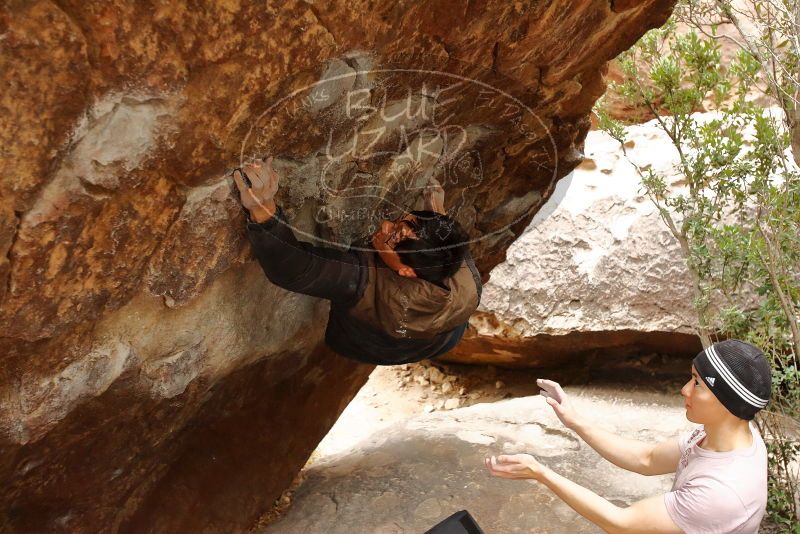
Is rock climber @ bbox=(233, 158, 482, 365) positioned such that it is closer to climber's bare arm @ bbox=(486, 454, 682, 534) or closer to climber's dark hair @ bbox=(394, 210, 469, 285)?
climber's dark hair @ bbox=(394, 210, 469, 285)

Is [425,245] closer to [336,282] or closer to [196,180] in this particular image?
[336,282]

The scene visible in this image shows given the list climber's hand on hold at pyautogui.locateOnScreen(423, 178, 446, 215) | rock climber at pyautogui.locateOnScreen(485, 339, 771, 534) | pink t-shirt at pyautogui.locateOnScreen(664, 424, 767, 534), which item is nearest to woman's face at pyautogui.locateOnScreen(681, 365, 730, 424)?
rock climber at pyautogui.locateOnScreen(485, 339, 771, 534)

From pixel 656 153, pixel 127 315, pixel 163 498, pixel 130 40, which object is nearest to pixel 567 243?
pixel 656 153

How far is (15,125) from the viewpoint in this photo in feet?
6.07

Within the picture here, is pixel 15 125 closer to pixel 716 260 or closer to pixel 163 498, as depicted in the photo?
pixel 163 498

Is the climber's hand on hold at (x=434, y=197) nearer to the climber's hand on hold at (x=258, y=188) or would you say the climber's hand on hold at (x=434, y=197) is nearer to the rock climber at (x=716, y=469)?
the climber's hand on hold at (x=258, y=188)

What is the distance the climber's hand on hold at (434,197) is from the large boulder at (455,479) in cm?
167

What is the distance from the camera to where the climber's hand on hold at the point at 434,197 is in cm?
347

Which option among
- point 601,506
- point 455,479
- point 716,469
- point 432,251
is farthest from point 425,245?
point 455,479

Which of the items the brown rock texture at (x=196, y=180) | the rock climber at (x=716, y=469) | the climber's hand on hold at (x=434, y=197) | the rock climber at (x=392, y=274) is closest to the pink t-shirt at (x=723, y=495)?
the rock climber at (x=716, y=469)

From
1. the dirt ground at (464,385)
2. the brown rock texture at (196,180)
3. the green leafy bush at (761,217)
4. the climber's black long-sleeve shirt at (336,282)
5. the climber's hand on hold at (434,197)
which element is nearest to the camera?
the brown rock texture at (196,180)

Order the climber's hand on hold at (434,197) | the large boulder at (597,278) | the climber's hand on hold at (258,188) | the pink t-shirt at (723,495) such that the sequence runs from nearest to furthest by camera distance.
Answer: the pink t-shirt at (723,495) → the climber's hand on hold at (258,188) → the climber's hand on hold at (434,197) → the large boulder at (597,278)

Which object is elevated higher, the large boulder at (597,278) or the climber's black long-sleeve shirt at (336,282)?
the climber's black long-sleeve shirt at (336,282)

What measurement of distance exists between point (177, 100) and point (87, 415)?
48.7 inches
